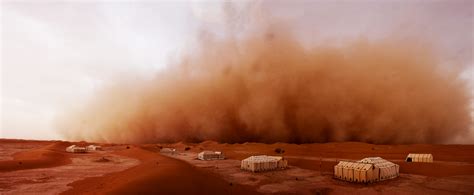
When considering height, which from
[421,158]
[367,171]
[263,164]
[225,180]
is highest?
[421,158]

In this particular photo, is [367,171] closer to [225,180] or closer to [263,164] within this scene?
[263,164]

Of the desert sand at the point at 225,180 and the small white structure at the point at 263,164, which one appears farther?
the small white structure at the point at 263,164

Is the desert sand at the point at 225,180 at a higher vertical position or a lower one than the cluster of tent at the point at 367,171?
lower

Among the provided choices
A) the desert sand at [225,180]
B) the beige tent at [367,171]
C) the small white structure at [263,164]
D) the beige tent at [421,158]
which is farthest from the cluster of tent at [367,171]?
the beige tent at [421,158]

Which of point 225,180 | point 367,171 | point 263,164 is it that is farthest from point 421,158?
point 225,180

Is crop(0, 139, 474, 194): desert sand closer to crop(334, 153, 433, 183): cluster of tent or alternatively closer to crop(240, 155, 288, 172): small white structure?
crop(334, 153, 433, 183): cluster of tent

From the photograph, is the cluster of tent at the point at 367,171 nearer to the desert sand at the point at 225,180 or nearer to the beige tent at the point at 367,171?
the beige tent at the point at 367,171

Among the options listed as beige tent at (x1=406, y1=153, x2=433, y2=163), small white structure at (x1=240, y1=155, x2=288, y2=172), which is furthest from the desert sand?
beige tent at (x1=406, y1=153, x2=433, y2=163)

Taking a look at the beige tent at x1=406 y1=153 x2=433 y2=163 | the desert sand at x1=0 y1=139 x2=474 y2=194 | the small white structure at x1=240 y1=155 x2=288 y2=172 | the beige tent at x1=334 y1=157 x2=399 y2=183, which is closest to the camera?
the desert sand at x1=0 y1=139 x2=474 y2=194
